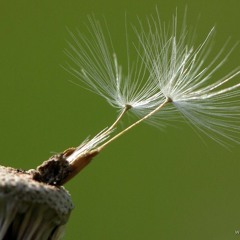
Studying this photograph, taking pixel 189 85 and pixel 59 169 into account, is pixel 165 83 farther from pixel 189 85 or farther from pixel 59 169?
pixel 59 169

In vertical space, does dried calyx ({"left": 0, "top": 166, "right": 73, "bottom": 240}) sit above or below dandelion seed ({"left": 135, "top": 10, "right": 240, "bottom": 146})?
below

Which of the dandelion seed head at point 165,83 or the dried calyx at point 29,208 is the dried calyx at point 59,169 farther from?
the dandelion seed head at point 165,83

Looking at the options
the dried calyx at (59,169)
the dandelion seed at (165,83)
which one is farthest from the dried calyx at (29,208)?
the dandelion seed at (165,83)

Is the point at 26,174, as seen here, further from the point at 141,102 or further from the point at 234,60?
the point at 234,60

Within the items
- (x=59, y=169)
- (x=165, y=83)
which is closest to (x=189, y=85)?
(x=165, y=83)

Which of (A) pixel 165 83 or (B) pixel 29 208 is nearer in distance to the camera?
(B) pixel 29 208

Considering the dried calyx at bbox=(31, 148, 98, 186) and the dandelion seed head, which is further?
the dandelion seed head

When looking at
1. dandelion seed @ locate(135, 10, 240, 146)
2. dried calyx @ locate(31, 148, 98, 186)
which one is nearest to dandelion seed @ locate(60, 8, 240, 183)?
dandelion seed @ locate(135, 10, 240, 146)

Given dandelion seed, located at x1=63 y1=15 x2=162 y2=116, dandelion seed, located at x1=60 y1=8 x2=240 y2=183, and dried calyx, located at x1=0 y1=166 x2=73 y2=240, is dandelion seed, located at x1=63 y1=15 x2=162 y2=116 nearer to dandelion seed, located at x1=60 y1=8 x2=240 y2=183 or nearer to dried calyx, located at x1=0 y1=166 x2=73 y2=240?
dandelion seed, located at x1=60 y1=8 x2=240 y2=183

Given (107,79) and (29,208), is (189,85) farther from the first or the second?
(29,208)

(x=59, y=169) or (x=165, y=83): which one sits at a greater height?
(x=165, y=83)

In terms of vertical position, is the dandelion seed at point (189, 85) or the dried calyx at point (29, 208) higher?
the dandelion seed at point (189, 85)

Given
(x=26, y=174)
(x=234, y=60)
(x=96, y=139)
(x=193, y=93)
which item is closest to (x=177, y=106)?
(x=193, y=93)
